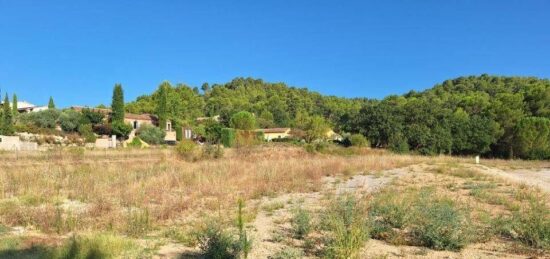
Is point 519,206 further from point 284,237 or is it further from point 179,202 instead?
point 179,202

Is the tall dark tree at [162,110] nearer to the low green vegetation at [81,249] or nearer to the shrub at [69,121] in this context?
the shrub at [69,121]

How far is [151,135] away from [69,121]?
10864 mm

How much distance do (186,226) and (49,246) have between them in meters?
2.24

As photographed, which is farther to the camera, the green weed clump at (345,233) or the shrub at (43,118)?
the shrub at (43,118)

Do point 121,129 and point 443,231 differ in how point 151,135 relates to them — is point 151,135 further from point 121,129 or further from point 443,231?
point 443,231

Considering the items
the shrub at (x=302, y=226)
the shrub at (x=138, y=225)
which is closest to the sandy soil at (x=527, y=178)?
the shrub at (x=302, y=226)

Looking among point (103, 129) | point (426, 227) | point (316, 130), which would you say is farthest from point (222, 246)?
point (316, 130)

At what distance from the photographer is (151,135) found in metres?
54.8

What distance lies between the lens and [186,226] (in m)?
7.30

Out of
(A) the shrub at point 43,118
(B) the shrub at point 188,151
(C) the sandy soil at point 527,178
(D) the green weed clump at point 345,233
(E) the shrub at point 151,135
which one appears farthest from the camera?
(E) the shrub at point 151,135

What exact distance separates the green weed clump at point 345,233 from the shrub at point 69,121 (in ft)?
180

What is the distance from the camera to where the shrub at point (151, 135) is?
54.2m

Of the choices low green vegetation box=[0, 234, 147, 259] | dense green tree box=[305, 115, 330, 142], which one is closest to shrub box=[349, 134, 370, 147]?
dense green tree box=[305, 115, 330, 142]

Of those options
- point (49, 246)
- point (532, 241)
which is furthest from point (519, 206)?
point (49, 246)
